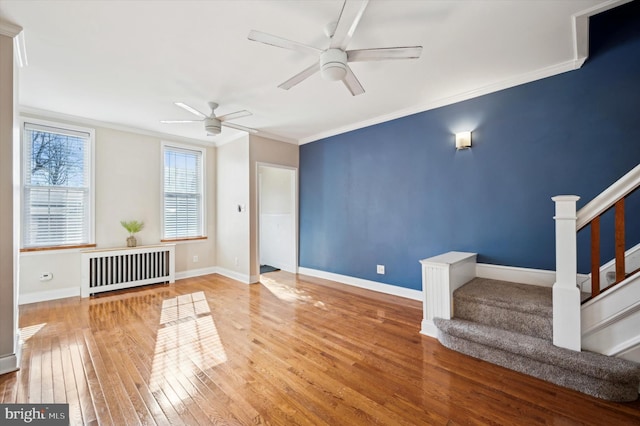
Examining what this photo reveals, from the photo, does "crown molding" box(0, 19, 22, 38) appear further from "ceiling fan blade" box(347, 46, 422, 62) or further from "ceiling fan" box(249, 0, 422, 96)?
"ceiling fan blade" box(347, 46, 422, 62)

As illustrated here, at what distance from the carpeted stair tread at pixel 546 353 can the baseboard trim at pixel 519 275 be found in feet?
2.82

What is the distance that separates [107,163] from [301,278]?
378 centimetres

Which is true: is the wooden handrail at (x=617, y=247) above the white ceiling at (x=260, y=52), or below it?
below

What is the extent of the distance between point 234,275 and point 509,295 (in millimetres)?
4256

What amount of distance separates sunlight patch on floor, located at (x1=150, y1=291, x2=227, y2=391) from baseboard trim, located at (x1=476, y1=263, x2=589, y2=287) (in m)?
2.99

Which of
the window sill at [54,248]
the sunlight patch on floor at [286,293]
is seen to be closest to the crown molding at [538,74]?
the sunlight patch on floor at [286,293]

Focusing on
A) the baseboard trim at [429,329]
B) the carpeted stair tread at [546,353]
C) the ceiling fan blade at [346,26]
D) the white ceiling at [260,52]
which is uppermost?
the white ceiling at [260,52]

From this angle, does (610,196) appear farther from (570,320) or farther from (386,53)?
(386,53)

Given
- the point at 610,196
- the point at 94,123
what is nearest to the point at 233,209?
the point at 94,123

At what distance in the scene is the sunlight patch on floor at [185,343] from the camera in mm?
2170

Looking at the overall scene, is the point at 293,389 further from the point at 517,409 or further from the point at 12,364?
the point at 12,364

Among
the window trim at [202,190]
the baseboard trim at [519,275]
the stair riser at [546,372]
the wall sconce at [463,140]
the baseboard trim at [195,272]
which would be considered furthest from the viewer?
the baseboard trim at [195,272]

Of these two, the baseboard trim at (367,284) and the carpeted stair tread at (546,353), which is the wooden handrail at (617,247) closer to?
the carpeted stair tread at (546,353)

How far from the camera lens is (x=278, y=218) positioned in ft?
19.8
